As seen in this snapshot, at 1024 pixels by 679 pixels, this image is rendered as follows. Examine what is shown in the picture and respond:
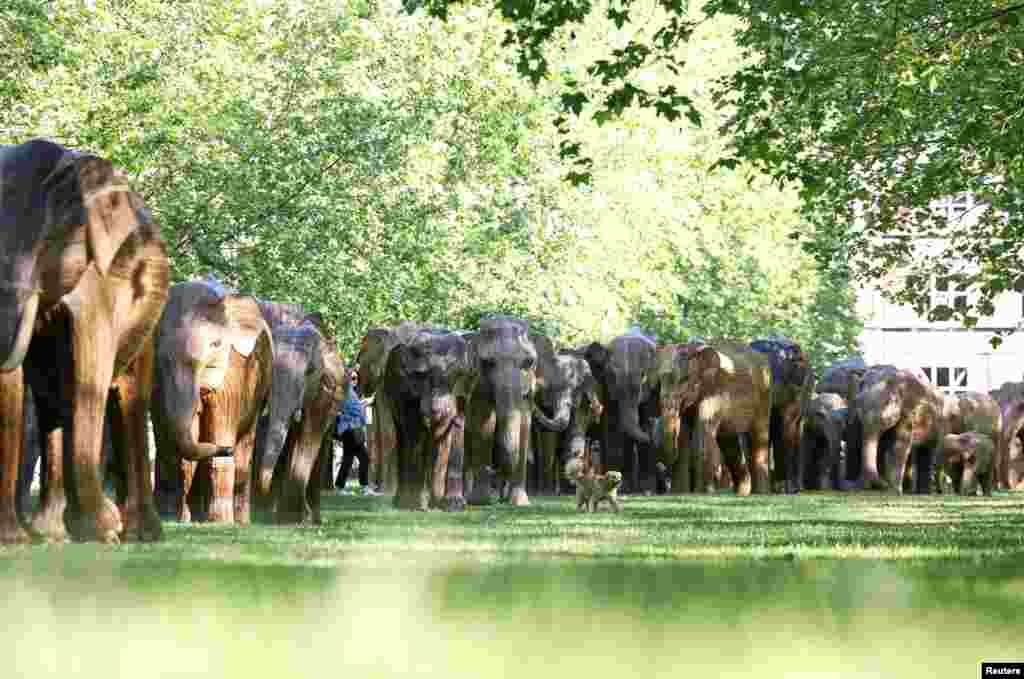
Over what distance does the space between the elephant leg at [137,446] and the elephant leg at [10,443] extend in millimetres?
1252

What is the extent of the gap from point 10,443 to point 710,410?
24.3 meters

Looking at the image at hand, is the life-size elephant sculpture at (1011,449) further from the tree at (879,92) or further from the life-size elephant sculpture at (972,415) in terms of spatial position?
the tree at (879,92)

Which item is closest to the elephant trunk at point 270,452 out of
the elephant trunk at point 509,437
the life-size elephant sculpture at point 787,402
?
the elephant trunk at point 509,437

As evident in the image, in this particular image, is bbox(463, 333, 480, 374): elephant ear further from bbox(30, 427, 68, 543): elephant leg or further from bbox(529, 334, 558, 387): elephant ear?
bbox(30, 427, 68, 543): elephant leg

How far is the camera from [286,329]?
19.5 m

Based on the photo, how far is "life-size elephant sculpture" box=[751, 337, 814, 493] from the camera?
3925 centimetres

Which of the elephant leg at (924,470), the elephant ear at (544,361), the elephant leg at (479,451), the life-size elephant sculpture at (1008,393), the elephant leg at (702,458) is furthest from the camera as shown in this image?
the life-size elephant sculpture at (1008,393)

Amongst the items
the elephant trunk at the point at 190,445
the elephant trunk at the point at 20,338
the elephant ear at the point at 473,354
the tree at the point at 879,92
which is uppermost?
the tree at the point at 879,92

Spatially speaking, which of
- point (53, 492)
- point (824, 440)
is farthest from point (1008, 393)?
point (53, 492)

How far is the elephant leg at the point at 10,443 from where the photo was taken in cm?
1223

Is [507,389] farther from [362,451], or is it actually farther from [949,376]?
[949,376]

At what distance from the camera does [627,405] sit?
3544cm

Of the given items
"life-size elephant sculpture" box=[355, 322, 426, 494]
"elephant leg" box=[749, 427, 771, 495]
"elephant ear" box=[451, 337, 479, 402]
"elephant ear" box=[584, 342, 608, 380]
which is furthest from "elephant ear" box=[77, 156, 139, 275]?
"elephant leg" box=[749, 427, 771, 495]

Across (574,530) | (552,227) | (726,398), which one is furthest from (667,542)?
(552,227)
